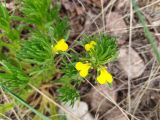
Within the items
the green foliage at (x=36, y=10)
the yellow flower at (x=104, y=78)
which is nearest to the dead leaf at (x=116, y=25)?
the green foliage at (x=36, y=10)

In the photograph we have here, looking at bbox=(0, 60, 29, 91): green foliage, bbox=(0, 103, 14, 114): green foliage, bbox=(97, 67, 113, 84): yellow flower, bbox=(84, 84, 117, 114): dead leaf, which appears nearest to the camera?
bbox=(97, 67, 113, 84): yellow flower

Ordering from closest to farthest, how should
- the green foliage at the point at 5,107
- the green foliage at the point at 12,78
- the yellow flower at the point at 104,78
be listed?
the yellow flower at the point at 104,78 < the green foliage at the point at 12,78 < the green foliage at the point at 5,107

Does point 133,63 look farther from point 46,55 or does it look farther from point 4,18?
point 4,18

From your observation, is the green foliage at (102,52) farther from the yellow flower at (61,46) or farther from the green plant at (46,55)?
the yellow flower at (61,46)

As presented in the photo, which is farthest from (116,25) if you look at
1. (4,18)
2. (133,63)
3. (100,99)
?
(4,18)

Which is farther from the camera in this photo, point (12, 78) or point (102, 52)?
point (12, 78)

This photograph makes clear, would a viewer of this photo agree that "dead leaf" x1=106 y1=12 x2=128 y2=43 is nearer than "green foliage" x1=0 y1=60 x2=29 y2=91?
No

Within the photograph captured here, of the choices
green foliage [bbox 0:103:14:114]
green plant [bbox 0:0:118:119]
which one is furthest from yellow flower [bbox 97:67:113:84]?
green foliage [bbox 0:103:14:114]

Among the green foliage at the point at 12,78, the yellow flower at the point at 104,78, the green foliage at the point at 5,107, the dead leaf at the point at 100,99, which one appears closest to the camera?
the yellow flower at the point at 104,78

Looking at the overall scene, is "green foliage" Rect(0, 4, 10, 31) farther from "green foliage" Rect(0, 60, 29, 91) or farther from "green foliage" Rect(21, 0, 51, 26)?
"green foliage" Rect(0, 60, 29, 91)

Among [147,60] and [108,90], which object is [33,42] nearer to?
[108,90]

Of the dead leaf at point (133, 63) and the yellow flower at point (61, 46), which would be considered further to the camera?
the dead leaf at point (133, 63)

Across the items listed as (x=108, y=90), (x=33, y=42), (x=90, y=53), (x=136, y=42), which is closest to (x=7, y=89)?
(x=33, y=42)
